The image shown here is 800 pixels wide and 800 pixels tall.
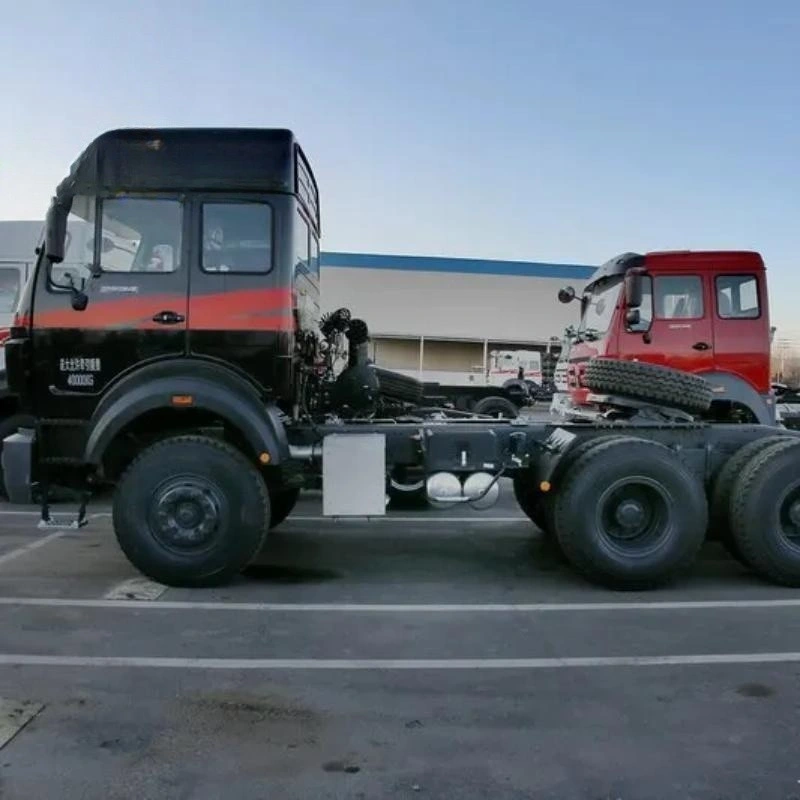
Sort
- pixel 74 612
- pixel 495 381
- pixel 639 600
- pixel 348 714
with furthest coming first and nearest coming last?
pixel 495 381
pixel 639 600
pixel 74 612
pixel 348 714

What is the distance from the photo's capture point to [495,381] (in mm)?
22344

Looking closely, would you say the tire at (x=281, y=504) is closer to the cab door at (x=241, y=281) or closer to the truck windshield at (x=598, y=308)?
the cab door at (x=241, y=281)

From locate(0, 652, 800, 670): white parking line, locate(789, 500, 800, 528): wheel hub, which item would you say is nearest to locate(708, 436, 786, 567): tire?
locate(789, 500, 800, 528): wheel hub

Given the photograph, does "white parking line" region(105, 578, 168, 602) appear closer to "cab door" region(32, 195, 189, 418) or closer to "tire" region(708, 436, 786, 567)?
"cab door" region(32, 195, 189, 418)

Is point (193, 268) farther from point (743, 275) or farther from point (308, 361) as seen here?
point (743, 275)

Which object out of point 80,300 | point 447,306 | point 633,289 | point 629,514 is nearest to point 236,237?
point 80,300

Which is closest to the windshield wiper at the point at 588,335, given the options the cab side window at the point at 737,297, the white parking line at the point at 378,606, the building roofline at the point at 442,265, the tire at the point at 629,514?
the cab side window at the point at 737,297

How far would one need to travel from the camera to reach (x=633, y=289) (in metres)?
9.90

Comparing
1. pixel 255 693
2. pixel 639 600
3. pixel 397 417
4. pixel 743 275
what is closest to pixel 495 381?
pixel 743 275

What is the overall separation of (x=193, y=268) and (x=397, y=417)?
2.49 meters

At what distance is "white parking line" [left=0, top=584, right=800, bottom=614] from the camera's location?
234 inches

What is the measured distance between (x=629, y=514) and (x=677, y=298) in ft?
15.3

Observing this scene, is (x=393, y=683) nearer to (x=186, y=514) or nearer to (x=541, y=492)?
(x=186, y=514)

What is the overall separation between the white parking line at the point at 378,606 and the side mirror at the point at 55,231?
253 cm
